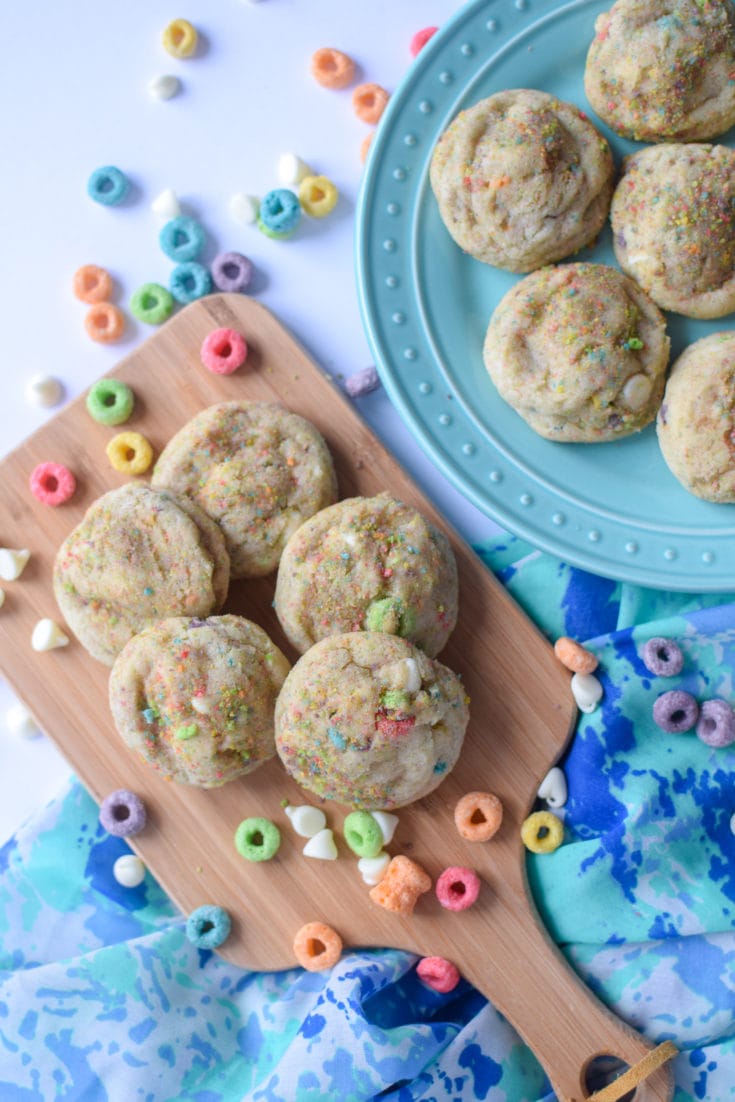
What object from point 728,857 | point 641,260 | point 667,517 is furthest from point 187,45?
point 728,857

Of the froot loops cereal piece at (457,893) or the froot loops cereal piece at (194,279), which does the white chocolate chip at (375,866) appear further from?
the froot loops cereal piece at (194,279)

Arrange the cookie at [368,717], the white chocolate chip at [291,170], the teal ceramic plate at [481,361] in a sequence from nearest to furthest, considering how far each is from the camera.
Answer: the cookie at [368,717]
the teal ceramic plate at [481,361]
the white chocolate chip at [291,170]

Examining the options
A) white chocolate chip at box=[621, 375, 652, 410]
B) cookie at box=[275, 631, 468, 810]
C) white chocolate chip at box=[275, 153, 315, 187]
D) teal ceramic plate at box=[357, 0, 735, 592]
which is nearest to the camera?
cookie at box=[275, 631, 468, 810]

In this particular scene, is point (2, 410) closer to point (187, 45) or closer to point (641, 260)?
point (187, 45)

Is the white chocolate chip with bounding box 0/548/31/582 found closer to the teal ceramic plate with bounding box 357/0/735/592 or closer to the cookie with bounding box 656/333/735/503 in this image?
the teal ceramic plate with bounding box 357/0/735/592

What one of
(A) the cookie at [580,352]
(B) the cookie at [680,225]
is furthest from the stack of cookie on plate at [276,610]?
(B) the cookie at [680,225]

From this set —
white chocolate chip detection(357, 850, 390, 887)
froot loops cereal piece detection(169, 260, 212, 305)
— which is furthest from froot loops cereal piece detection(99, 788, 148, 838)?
froot loops cereal piece detection(169, 260, 212, 305)

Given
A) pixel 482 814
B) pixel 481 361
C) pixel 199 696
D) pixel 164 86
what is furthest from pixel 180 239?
pixel 482 814
